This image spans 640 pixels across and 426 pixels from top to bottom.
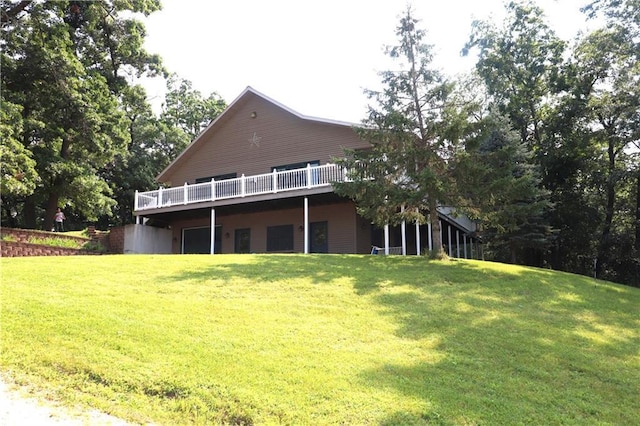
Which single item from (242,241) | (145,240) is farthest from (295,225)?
(145,240)

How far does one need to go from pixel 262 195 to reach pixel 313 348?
13.5 m

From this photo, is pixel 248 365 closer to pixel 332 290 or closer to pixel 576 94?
pixel 332 290

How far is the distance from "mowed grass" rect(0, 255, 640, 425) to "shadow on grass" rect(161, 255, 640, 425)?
32 mm

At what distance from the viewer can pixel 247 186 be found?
66.1 ft

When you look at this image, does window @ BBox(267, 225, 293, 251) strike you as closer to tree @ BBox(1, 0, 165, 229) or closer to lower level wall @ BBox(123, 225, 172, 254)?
lower level wall @ BBox(123, 225, 172, 254)

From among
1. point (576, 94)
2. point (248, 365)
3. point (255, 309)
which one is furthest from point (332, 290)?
point (576, 94)

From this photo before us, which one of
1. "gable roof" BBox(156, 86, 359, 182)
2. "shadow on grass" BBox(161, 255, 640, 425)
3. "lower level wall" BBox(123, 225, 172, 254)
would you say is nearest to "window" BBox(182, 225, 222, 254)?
"lower level wall" BBox(123, 225, 172, 254)

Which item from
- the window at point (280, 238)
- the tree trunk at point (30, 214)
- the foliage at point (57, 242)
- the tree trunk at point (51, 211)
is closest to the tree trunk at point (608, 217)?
the window at point (280, 238)

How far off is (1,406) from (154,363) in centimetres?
149

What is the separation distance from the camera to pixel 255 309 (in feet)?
27.1

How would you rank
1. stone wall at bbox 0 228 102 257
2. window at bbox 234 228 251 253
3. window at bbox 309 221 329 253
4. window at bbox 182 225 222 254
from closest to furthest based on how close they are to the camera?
stone wall at bbox 0 228 102 257, window at bbox 309 221 329 253, window at bbox 234 228 251 253, window at bbox 182 225 222 254

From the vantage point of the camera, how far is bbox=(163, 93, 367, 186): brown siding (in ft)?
68.4

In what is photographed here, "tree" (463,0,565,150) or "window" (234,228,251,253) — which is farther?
"tree" (463,0,565,150)

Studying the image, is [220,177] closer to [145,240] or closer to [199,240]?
[199,240]
